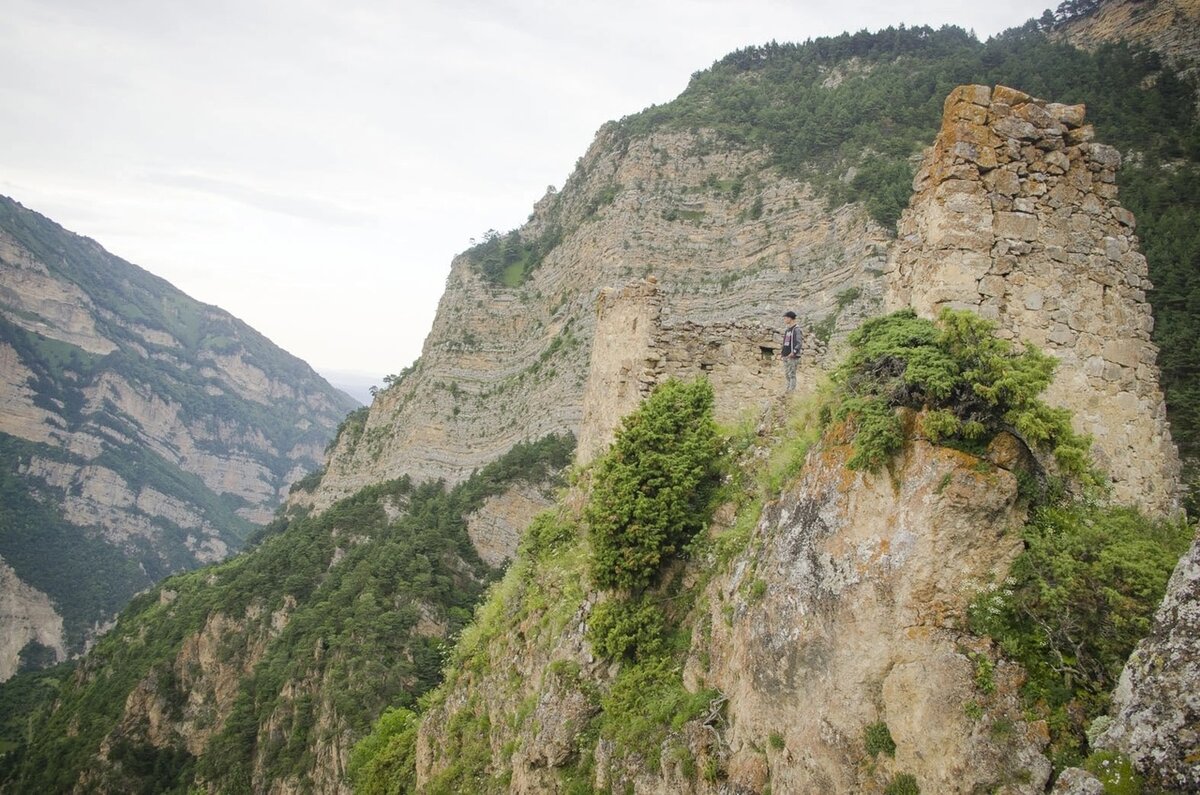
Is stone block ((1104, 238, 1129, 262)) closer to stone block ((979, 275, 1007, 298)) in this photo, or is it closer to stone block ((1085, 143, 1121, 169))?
stone block ((1085, 143, 1121, 169))

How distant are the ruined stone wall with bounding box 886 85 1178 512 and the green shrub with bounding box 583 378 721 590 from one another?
12.2 ft

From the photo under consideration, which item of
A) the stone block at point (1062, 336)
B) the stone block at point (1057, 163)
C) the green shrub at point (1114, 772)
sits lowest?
the green shrub at point (1114, 772)

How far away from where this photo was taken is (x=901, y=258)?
712 cm

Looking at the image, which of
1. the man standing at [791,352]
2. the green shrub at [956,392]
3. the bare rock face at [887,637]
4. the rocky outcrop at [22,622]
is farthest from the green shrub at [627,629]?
the rocky outcrop at [22,622]

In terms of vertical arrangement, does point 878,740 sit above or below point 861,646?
below

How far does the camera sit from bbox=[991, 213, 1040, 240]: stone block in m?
6.40

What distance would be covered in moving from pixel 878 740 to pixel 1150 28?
200 feet

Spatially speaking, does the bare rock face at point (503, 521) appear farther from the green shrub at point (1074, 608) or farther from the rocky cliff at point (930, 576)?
the green shrub at point (1074, 608)

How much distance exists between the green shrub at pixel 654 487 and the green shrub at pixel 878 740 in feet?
12.9

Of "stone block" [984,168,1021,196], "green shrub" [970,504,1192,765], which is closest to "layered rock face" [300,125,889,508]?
"stone block" [984,168,1021,196]

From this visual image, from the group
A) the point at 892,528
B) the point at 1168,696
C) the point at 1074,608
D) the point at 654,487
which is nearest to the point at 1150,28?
the point at 654,487

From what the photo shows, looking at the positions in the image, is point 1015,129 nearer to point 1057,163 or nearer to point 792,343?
point 1057,163

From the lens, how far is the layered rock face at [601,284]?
140 ft

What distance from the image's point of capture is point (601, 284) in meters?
51.9
